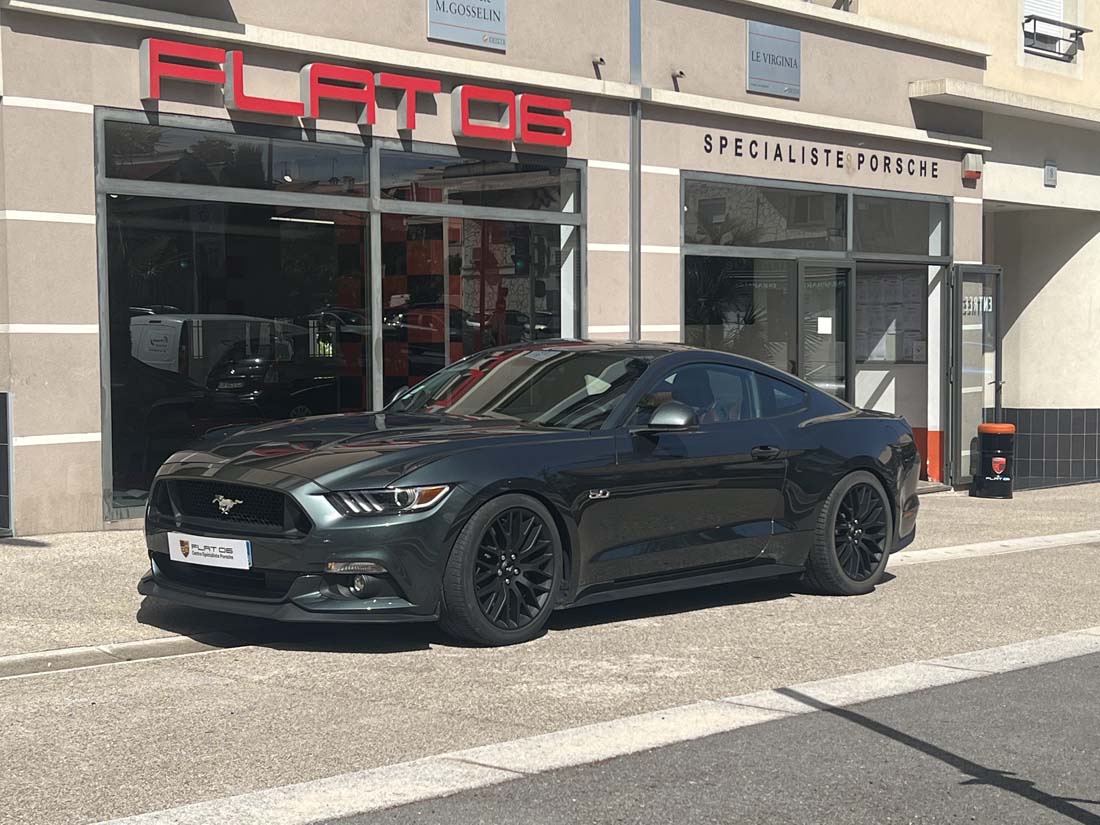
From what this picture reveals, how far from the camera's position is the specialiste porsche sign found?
37.1 ft

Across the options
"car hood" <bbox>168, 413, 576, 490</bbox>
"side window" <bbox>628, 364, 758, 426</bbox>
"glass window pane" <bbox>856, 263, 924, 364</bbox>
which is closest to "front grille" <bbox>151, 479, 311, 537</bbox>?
"car hood" <bbox>168, 413, 576, 490</bbox>

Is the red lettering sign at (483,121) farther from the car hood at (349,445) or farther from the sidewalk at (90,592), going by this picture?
the car hood at (349,445)

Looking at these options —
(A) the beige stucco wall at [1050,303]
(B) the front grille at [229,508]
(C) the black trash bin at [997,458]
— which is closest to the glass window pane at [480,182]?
(C) the black trash bin at [997,458]

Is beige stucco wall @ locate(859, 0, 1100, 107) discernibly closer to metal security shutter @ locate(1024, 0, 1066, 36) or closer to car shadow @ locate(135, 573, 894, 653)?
metal security shutter @ locate(1024, 0, 1066, 36)

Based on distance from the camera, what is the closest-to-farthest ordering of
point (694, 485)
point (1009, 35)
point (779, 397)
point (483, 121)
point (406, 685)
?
point (406, 685) < point (694, 485) < point (779, 397) < point (483, 121) < point (1009, 35)

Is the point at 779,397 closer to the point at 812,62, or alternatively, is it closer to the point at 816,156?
the point at 816,156

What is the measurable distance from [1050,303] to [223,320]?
44.5 ft

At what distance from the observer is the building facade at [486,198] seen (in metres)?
11.0

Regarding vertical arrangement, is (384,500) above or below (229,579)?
above

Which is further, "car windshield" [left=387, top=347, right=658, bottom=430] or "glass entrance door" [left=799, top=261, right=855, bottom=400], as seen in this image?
"glass entrance door" [left=799, top=261, right=855, bottom=400]

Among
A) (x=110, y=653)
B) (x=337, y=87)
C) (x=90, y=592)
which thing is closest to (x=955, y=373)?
(x=337, y=87)

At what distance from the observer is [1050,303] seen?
21.6m

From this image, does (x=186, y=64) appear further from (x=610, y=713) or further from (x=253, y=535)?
(x=610, y=713)

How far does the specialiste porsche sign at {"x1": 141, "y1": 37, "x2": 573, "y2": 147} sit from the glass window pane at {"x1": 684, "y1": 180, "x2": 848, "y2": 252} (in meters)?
1.93
